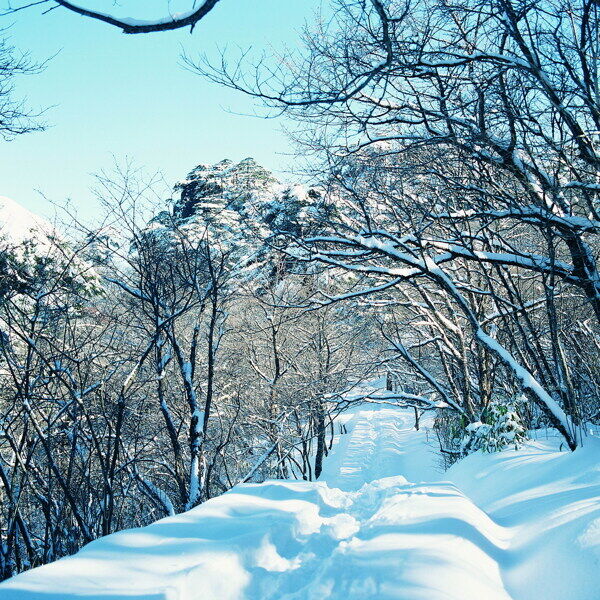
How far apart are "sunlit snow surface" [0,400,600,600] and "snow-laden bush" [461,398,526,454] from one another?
170cm

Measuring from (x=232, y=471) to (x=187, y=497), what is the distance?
1483 cm

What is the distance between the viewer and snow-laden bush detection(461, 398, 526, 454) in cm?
572

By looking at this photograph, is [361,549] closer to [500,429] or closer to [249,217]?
[500,429]

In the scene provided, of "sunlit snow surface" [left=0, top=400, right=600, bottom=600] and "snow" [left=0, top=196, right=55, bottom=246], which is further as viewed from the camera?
"snow" [left=0, top=196, right=55, bottom=246]

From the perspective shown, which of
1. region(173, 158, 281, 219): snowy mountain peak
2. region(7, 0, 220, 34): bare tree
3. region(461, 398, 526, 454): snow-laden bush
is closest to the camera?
region(7, 0, 220, 34): bare tree

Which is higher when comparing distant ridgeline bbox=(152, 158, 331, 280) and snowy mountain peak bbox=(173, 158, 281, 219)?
snowy mountain peak bbox=(173, 158, 281, 219)

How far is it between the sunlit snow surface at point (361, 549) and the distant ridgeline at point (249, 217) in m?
3.05

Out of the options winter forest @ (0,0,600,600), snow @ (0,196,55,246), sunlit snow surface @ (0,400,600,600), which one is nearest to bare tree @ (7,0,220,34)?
winter forest @ (0,0,600,600)

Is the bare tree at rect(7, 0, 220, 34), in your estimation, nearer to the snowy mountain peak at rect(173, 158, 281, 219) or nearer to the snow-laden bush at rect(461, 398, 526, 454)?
the snow-laden bush at rect(461, 398, 526, 454)

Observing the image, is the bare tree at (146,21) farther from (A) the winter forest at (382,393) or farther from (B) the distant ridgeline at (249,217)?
(B) the distant ridgeline at (249,217)

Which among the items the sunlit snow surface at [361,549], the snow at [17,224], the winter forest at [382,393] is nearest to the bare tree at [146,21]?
the winter forest at [382,393]

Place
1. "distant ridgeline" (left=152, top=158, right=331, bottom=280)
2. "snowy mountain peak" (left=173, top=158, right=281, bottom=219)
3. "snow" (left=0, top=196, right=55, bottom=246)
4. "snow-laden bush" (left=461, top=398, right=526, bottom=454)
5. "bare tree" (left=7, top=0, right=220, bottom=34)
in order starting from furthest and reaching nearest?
"snowy mountain peak" (left=173, top=158, right=281, bottom=219) → "distant ridgeline" (left=152, top=158, right=331, bottom=280) → "snow" (left=0, top=196, right=55, bottom=246) → "snow-laden bush" (left=461, top=398, right=526, bottom=454) → "bare tree" (left=7, top=0, right=220, bottom=34)

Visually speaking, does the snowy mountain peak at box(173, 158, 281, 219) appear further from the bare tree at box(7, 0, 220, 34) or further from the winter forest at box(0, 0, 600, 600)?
the bare tree at box(7, 0, 220, 34)

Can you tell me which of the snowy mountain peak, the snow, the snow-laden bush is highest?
the snowy mountain peak
